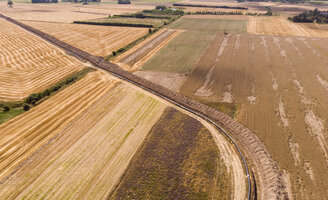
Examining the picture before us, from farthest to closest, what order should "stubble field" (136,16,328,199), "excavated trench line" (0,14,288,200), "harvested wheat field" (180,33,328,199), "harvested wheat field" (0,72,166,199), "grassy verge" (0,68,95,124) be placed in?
"grassy verge" (0,68,95,124)
"stubble field" (136,16,328,199)
"harvested wheat field" (180,33,328,199)
"harvested wheat field" (0,72,166,199)
"excavated trench line" (0,14,288,200)

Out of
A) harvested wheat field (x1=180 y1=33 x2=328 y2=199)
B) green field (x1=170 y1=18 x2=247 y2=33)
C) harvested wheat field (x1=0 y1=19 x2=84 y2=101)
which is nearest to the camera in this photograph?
harvested wheat field (x1=180 y1=33 x2=328 y2=199)

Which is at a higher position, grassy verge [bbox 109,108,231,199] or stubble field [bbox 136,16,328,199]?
stubble field [bbox 136,16,328,199]

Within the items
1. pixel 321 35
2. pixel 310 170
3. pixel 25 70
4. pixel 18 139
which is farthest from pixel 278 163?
pixel 321 35

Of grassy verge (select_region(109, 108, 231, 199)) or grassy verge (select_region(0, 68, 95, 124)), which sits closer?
grassy verge (select_region(109, 108, 231, 199))

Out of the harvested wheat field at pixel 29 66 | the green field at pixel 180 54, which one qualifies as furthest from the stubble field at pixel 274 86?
the harvested wheat field at pixel 29 66

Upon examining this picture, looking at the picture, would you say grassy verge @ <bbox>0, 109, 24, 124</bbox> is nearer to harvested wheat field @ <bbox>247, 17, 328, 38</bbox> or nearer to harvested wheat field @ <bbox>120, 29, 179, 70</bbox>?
harvested wheat field @ <bbox>120, 29, 179, 70</bbox>

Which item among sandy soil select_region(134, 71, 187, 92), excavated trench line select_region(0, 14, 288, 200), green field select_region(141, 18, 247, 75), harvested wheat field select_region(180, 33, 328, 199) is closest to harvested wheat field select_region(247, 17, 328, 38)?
green field select_region(141, 18, 247, 75)

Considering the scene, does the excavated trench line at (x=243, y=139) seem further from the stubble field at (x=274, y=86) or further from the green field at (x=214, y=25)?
the green field at (x=214, y=25)

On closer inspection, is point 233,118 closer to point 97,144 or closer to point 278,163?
point 278,163
